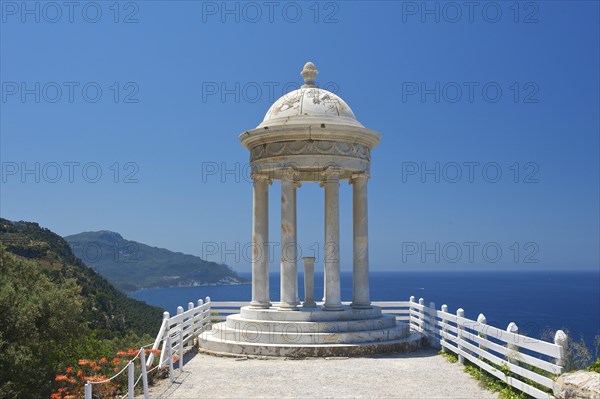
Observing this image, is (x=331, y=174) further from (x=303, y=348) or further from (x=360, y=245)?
(x=303, y=348)

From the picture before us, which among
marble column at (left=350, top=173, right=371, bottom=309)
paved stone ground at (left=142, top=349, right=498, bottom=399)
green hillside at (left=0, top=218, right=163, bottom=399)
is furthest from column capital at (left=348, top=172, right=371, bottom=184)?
green hillside at (left=0, top=218, right=163, bottom=399)

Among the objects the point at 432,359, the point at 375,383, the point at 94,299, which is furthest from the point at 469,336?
the point at 94,299

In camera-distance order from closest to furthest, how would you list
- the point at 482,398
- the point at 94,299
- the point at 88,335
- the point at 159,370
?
1. the point at 482,398
2. the point at 159,370
3. the point at 88,335
4. the point at 94,299

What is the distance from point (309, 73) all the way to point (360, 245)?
22.1 feet

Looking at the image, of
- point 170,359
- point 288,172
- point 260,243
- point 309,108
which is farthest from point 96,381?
point 309,108

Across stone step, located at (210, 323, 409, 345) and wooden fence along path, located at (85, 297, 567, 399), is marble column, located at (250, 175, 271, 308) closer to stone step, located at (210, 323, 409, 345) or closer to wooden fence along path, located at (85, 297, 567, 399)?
stone step, located at (210, 323, 409, 345)

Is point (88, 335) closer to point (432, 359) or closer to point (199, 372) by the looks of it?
point (199, 372)

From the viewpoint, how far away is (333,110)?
70.0 feet

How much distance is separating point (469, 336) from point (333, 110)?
9291 mm

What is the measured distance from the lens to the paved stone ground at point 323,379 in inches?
525

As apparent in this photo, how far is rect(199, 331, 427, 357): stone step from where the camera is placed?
17.8m

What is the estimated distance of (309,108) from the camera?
21141mm

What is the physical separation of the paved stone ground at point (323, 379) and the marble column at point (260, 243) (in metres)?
3.23

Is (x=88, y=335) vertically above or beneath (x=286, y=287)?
beneath
